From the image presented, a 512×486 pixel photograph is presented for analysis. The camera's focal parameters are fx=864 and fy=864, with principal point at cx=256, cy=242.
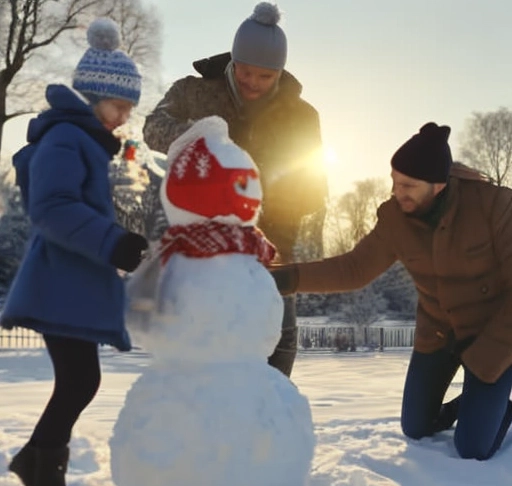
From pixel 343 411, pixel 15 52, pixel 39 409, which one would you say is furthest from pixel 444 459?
pixel 15 52

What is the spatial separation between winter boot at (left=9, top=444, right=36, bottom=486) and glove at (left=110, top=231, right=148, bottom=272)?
645mm

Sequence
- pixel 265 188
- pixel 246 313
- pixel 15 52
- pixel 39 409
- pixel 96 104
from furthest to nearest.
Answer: pixel 15 52 < pixel 39 409 < pixel 265 188 < pixel 96 104 < pixel 246 313

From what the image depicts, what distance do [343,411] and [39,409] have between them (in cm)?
204

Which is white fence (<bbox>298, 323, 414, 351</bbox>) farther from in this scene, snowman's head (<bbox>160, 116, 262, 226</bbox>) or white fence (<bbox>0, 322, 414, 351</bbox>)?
snowman's head (<bbox>160, 116, 262, 226</bbox>)

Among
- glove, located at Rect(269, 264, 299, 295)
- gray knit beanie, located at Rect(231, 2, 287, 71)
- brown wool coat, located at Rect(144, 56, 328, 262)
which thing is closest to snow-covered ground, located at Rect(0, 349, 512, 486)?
glove, located at Rect(269, 264, 299, 295)

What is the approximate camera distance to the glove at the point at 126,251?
2250mm

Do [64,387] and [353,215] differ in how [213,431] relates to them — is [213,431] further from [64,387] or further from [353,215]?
[353,215]

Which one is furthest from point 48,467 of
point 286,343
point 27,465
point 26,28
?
point 26,28

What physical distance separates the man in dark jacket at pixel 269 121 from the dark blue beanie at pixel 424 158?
0.36 meters

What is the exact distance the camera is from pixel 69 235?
2279mm

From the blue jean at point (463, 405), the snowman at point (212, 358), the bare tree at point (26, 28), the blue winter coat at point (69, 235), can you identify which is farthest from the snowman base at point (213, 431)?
the bare tree at point (26, 28)

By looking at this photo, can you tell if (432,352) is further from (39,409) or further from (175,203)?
Answer: (39,409)

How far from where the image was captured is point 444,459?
3.49 meters

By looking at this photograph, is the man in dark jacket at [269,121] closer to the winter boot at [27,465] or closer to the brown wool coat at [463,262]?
the brown wool coat at [463,262]
